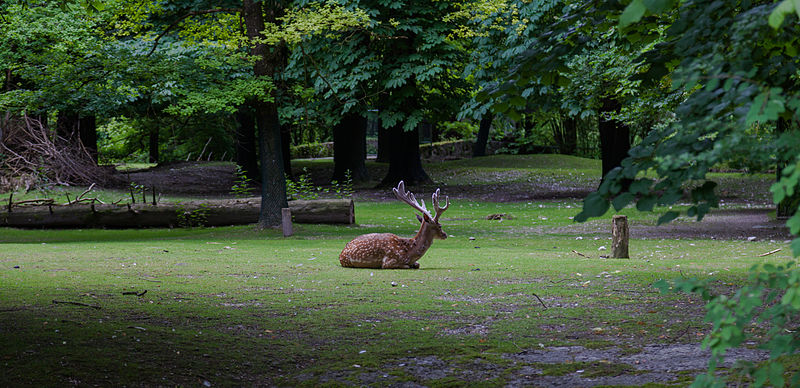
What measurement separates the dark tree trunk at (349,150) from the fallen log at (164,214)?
13778mm

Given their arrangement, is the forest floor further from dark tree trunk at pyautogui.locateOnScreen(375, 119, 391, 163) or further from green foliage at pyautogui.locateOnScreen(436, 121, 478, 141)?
green foliage at pyautogui.locateOnScreen(436, 121, 478, 141)

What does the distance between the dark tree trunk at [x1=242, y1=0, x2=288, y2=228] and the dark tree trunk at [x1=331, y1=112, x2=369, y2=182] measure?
588 inches

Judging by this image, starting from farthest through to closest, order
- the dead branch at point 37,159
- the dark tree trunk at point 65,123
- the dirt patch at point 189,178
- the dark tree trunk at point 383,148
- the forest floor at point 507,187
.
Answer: the dark tree trunk at point 383,148 < the dirt patch at point 189,178 < the dark tree trunk at point 65,123 < the dead branch at point 37,159 < the forest floor at point 507,187

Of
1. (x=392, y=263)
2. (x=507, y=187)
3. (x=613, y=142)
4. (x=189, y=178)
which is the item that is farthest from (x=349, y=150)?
(x=392, y=263)

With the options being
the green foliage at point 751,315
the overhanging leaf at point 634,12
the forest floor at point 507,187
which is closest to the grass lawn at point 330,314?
the green foliage at point 751,315

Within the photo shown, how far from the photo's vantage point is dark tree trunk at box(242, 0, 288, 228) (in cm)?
1777

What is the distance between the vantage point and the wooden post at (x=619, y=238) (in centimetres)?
1220

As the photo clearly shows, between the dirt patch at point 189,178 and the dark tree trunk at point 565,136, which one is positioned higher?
the dark tree trunk at point 565,136

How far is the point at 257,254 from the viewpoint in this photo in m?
13.9

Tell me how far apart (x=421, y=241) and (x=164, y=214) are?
33.2ft

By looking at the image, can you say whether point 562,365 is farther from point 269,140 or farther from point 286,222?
point 269,140

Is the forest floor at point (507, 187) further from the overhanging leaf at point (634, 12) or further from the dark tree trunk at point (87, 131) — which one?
the overhanging leaf at point (634, 12)

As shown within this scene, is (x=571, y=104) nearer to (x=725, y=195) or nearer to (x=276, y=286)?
(x=725, y=195)

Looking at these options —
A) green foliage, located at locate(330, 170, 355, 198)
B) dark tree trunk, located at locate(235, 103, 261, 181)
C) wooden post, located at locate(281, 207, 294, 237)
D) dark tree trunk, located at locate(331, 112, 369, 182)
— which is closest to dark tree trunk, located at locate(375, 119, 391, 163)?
dark tree trunk, located at locate(331, 112, 369, 182)
